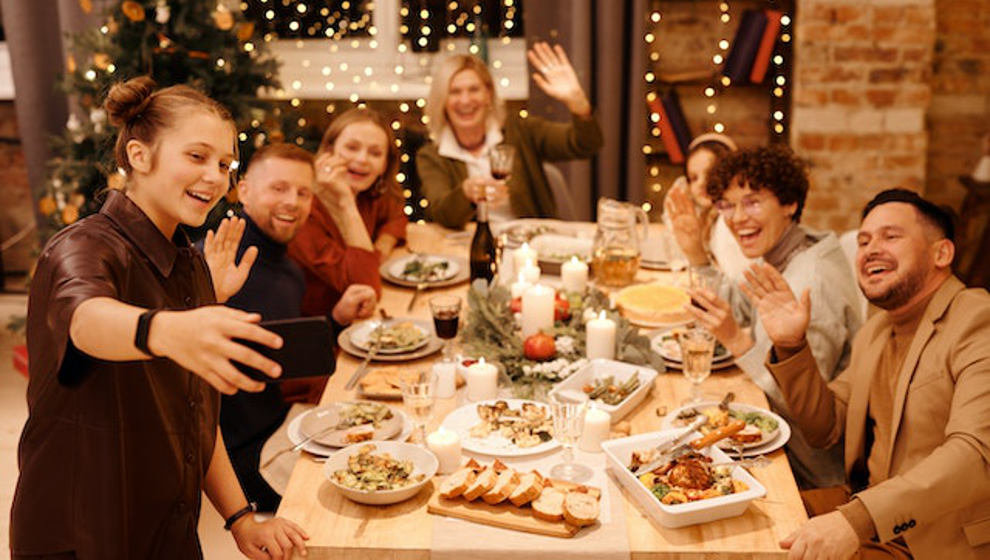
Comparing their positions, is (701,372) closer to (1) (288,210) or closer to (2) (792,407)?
(2) (792,407)

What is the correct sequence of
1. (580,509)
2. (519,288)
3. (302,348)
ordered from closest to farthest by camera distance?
(302,348) → (580,509) → (519,288)

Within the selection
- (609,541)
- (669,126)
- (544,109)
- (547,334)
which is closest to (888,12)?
(669,126)

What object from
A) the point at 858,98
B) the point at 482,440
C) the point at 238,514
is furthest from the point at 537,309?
the point at 858,98

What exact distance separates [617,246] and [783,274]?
22.3 inches

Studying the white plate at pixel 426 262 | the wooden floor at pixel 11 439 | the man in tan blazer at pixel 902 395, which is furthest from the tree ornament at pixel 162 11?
the man in tan blazer at pixel 902 395

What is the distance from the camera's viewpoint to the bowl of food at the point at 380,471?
1671 mm

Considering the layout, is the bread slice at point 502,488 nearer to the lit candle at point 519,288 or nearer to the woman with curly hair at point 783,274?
the woman with curly hair at point 783,274

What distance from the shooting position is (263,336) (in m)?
1.10

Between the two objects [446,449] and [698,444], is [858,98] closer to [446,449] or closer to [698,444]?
[698,444]

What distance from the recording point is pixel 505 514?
1.64 meters

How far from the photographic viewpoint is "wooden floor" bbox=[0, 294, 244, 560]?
226 centimetres

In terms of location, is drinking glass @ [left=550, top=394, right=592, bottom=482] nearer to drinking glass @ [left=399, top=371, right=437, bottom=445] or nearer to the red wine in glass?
drinking glass @ [left=399, top=371, right=437, bottom=445]

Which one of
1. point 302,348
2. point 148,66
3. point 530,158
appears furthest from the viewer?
point 530,158

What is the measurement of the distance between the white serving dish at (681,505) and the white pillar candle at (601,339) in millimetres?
475
